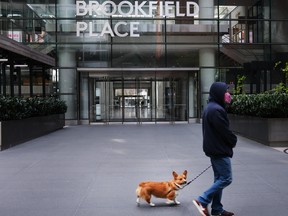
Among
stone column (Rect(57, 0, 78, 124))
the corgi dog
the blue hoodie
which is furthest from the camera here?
stone column (Rect(57, 0, 78, 124))

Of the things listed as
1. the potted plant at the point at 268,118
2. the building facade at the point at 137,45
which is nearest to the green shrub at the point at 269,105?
the potted plant at the point at 268,118

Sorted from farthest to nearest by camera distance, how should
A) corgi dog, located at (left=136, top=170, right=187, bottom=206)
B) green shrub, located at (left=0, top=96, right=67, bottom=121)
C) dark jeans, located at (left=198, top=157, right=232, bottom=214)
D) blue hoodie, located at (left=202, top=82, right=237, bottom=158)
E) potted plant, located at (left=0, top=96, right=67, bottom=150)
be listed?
green shrub, located at (left=0, top=96, right=67, bottom=121) < potted plant, located at (left=0, top=96, right=67, bottom=150) < corgi dog, located at (left=136, top=170, right=187, bottom=206) < dark jeans, located at (left=198, top=157, right=232, bottom=214) < blue hoodie, located at (left=202, top=82, right=237, bottom=158)

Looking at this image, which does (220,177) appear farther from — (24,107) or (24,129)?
(24,107)

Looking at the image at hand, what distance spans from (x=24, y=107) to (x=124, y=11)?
11998 mm

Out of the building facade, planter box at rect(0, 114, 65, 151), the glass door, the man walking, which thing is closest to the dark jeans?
the man walking

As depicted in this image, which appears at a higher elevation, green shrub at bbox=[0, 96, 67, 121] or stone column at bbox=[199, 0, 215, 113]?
stone column at bbox=[199, 0, 215, 113]

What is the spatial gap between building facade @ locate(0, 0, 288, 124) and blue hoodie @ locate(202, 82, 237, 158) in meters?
18.7

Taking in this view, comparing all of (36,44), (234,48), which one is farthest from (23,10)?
(234,48)

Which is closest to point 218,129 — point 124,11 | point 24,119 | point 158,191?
point 158,191

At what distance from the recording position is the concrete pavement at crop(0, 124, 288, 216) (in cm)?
582

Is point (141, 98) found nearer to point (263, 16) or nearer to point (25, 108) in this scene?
point (263, 16)

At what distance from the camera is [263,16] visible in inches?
974

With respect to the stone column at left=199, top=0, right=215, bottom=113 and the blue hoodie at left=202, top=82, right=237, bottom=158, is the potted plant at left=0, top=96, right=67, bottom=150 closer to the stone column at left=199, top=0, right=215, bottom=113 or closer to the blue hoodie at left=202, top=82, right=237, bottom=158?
the blue hoodie at left=202, top=82, right=237, bottom=158

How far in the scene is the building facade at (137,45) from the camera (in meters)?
23.7
